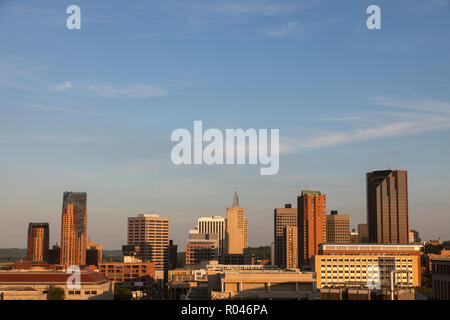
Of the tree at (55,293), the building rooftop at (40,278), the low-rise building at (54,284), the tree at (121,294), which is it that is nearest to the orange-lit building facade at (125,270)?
the tree at (121,294)

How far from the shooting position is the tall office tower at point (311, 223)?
618 feet

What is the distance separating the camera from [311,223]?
624 ft

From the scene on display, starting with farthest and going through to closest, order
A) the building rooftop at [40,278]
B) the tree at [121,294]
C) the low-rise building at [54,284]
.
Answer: the tree at [121,294], the building rooftop at [40,278], the low-rise building at [54,284]

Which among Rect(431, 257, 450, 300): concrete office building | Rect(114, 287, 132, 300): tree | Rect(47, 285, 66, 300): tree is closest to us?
Rect(47, 285, 66, 300): tree

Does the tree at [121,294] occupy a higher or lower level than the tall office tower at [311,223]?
lower

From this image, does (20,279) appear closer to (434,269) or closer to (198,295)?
(198,295)

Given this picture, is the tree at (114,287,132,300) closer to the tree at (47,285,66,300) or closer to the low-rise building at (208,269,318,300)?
the tree at (47,285,66,300)

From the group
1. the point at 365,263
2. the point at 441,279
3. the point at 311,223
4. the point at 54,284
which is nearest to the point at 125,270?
the point at 365,263

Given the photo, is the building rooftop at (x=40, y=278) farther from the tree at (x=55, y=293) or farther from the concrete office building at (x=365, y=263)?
the concrete office building at (x=365, y=263)

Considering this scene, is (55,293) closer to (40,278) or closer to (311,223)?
(40,278)

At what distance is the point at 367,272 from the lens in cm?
13400

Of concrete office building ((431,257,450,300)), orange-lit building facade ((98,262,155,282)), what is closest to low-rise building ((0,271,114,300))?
concrete office building ((431,257,450,300))

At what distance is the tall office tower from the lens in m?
188
